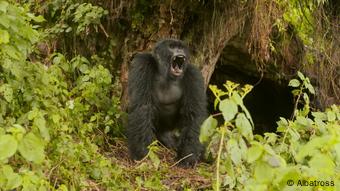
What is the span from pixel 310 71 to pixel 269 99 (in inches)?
33.2

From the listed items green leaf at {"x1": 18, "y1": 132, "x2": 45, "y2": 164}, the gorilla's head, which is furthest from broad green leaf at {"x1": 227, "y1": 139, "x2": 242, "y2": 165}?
the gorilla's head

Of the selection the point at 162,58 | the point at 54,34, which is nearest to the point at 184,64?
the point at 162,58

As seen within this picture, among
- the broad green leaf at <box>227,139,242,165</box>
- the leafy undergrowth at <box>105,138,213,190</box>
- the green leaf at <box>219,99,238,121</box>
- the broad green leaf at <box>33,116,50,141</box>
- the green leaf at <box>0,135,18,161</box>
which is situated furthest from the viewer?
the leafy undergrowth at <box>105,138,213,190</box>

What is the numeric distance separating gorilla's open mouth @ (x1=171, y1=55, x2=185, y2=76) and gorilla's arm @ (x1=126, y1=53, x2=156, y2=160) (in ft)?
0.65

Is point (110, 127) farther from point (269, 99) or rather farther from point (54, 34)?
point (269, 99)

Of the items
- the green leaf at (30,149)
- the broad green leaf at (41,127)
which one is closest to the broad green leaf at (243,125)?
the green leaf at (30,149)

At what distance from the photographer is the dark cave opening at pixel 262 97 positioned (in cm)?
711

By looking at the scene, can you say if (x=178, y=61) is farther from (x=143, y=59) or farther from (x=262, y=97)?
(x=262, y=97)

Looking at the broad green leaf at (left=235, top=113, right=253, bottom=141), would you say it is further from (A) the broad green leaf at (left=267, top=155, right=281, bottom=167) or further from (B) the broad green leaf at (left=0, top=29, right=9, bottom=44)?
(B) the broad green leaf at (left=0, top=29, right=9, bottom=44)

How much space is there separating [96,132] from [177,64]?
2.92 ft

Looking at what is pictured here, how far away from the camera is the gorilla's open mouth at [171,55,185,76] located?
469 centimetres

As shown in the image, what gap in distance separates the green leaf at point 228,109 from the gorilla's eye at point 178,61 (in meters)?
2.65

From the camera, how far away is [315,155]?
6.62 ft

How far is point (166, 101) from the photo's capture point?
4926 mm
